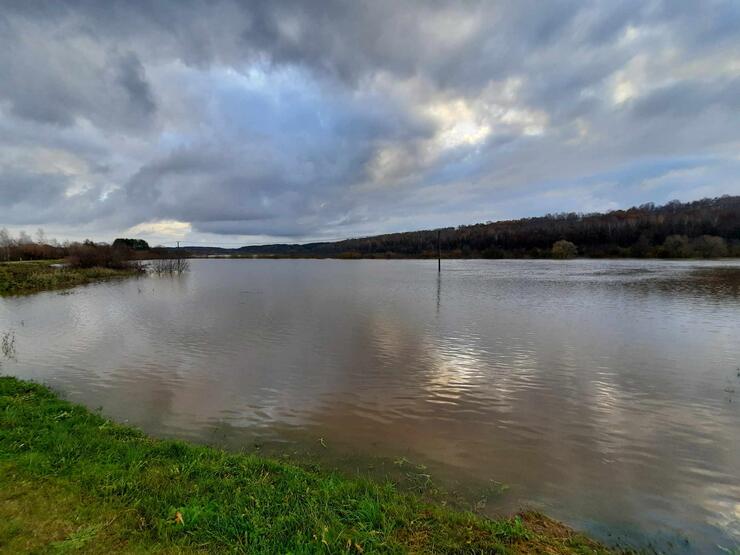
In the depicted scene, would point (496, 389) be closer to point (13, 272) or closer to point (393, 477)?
point (393, 477)

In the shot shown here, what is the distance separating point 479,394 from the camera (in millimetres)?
9086

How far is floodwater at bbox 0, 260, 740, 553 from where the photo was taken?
5.32 meters

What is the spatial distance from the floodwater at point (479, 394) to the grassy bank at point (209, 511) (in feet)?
4.09

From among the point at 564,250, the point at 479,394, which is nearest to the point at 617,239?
the point at 564,250

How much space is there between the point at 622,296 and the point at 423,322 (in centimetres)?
1912

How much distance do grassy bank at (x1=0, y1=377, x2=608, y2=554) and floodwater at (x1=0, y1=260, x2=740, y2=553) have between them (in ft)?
4.09

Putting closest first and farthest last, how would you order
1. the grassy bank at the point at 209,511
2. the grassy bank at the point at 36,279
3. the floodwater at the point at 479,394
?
the grassy bank at the point at 209,511 → the floodwater at the point at 479,394 → the grassy bank at the point at 36,279

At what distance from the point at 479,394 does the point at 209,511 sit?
699cm

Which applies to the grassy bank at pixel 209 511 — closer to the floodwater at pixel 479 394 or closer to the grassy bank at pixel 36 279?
the floodwater at pixel 479 394

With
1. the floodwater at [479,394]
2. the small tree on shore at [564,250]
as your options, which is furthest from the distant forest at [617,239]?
the floodwater at [479,394]

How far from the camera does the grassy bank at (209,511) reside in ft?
11.4

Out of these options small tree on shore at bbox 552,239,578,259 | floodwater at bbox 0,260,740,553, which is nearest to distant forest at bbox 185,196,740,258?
small tree on shore at bbox 552,239,578,259

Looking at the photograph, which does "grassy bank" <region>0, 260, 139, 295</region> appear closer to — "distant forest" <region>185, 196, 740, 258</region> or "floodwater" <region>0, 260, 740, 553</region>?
"floodwater" <region>0, 260, 740, 553</region>

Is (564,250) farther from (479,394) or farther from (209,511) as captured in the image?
(209,511)
